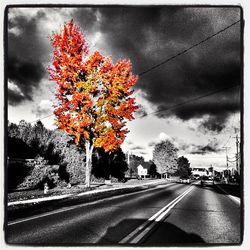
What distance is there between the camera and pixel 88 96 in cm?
1487

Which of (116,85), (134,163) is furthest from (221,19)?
(134,163)

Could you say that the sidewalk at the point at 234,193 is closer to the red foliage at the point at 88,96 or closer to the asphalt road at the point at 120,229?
the asphalt road at the point at 120,229

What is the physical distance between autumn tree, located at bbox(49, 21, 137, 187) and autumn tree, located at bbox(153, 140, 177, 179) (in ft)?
112

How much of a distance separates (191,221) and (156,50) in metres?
5.14

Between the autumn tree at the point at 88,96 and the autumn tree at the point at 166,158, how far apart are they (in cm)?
3413

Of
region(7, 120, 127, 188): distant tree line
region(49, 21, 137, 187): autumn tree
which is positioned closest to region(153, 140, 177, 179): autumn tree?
region(7, 120, 127, 188): distant tree line

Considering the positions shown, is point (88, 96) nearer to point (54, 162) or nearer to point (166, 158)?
point (54, 162)

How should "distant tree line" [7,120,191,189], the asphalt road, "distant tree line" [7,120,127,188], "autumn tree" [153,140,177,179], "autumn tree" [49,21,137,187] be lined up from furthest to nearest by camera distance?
"autumn tree" [153,140,177,179] → "distant tree line" [7,120,127,188] → "distant tree line" [7,120,191,189] → "autumn tree" [49,21,137,187] → the asphalt road

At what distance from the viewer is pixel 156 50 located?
9070 mm

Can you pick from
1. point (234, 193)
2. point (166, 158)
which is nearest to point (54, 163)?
point (234, 193)

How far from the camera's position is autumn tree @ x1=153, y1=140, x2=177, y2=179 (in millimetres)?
51688

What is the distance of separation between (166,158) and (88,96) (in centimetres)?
4146

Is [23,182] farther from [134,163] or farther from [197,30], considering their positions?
[134,163]

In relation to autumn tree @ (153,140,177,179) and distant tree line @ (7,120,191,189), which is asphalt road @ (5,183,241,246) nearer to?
distant tree line @ (7,120,191,189)
